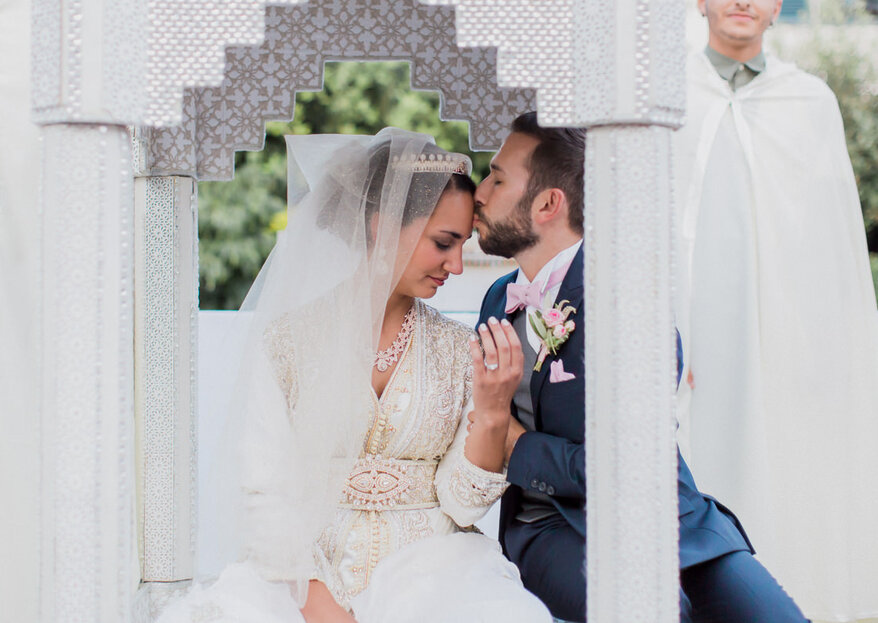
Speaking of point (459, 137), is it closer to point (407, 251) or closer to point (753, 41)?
point (753, 41)

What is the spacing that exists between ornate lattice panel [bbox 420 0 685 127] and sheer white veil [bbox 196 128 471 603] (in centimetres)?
53

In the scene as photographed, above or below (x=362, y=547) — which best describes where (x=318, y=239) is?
above

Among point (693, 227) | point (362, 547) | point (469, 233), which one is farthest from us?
point (693, 227)

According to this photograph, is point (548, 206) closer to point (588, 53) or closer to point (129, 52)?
point (588, 53)

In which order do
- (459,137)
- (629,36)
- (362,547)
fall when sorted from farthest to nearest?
(459,137), (362,547), (629,36)

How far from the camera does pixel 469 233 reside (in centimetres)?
212

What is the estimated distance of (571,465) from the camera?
73.4 inches

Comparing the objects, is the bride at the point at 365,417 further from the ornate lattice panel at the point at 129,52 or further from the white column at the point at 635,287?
the ornate lattice panel at the point at 129,52

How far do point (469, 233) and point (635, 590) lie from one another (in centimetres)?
93

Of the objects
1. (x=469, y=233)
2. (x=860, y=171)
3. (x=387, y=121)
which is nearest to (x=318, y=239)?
(x=469, y=233)

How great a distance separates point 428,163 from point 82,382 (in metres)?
0.87

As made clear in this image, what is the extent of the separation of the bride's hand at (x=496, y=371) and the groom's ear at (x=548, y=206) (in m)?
0.39

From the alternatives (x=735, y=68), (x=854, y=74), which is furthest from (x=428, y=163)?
(x=854, y=74)

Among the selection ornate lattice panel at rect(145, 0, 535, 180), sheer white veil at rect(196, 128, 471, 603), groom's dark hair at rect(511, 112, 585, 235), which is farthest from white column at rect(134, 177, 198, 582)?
groom's dark hair at rect(511, 112, 585, 235)
